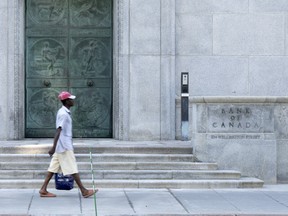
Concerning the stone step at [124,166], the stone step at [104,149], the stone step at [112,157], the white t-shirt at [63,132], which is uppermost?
the white t-shirt at [63,132]

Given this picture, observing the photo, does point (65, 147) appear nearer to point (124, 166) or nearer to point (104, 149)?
point (124, 166)

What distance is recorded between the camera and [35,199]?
1278 cm

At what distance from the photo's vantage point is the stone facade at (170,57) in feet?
60.8

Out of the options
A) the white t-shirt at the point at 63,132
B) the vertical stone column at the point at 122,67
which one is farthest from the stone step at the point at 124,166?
the vertical stone column at the point at 122,67

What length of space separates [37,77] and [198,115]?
569 centimetres

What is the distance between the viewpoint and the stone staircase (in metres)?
14.4

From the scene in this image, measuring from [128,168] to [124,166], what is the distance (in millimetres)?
101

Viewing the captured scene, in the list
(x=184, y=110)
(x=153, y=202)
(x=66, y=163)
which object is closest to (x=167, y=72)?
(x=184, y=110)

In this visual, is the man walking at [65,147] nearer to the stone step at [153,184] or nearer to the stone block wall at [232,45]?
the stone step at [153,184]

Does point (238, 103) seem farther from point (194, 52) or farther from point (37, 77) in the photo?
point (37, 77)

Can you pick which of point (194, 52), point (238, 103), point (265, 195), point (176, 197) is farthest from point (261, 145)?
point (194, 52)

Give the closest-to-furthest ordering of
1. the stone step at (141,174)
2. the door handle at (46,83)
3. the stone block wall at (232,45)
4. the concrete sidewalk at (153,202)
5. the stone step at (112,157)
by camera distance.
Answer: the concrete sidewalk at (153,202), the stone step at (141,174), the stone step at (112,157), the stone block wall at (232,45), the door handle at (46,83)

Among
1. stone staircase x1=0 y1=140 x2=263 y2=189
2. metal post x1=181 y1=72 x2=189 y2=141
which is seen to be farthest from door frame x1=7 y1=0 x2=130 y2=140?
stone staircase x1=0 y1=140 x2=263 y2=189

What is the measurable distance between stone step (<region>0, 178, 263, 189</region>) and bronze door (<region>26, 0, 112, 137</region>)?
17.2 feet
